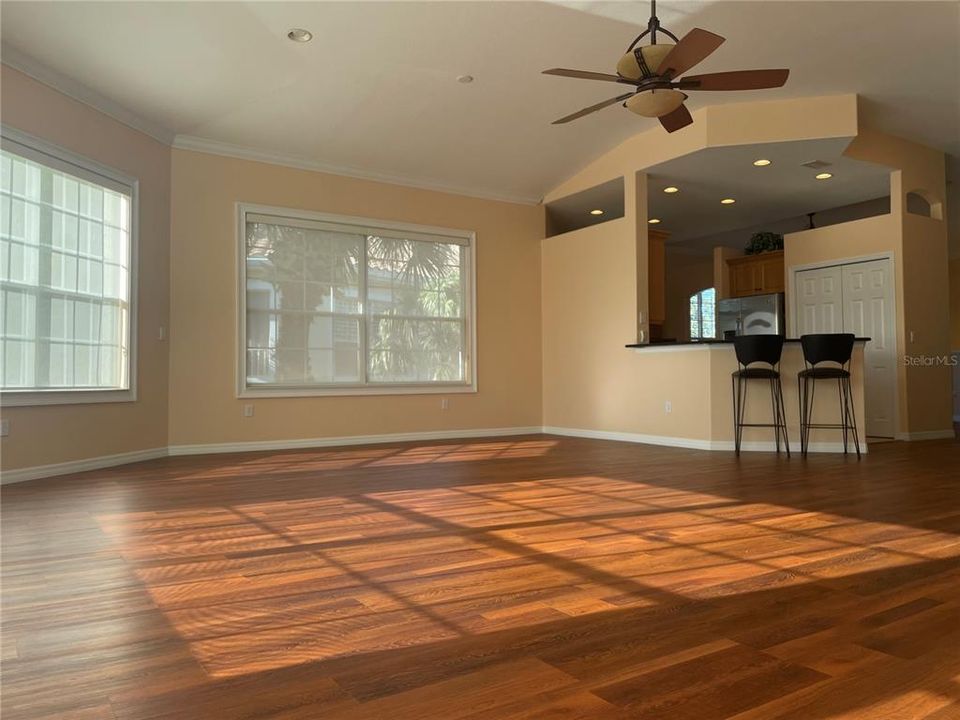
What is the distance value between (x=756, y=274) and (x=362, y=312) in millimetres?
5544

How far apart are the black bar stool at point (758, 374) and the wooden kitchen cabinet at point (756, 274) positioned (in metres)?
3.00

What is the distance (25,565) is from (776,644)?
2.70 metres

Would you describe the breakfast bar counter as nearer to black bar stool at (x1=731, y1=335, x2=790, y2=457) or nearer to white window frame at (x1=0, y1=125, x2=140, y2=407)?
black bar stool at (x1=731, y1=335, x2=790, y2=457)

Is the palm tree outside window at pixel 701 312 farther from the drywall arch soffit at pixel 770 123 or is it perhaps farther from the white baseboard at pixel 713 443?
Answer: the drywall arch soffit at pixel 770 123

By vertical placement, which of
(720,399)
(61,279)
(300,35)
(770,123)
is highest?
(300,35)

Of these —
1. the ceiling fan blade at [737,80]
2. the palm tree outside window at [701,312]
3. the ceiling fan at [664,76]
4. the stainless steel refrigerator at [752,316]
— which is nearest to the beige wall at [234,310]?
the stainless steel refrigerator at [752,316]

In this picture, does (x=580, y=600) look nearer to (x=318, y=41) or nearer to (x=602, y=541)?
(x=602, y=541)

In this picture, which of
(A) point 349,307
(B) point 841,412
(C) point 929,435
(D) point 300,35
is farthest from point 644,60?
(C) point 929,435

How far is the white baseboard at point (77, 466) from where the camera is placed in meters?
4.74

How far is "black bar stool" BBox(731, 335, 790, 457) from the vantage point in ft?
19.9

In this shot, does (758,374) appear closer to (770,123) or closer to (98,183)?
(770,123)

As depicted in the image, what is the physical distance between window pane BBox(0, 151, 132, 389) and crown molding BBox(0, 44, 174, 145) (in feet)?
2.01

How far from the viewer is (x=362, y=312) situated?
7441 millimetres

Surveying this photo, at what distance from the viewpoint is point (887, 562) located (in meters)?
2.56
